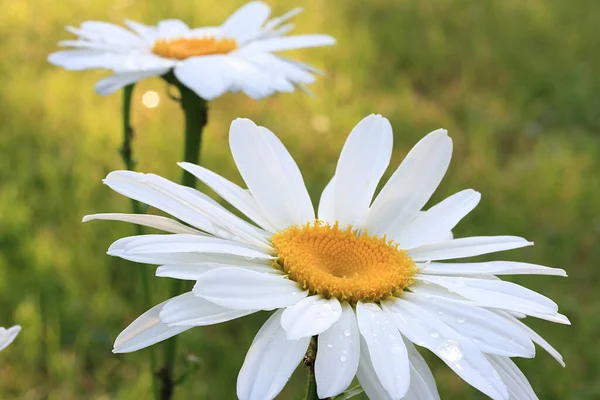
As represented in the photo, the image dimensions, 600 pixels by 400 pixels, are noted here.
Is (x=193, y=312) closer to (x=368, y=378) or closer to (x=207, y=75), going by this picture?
(x=368, y=378)

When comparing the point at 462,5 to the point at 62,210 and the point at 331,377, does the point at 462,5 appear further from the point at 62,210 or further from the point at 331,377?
the point at 331,377

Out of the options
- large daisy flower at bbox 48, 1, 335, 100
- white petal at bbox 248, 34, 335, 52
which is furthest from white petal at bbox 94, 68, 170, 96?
white petal at bbox 248, 34, 335, 52

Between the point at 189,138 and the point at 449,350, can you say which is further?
the point at 189,138

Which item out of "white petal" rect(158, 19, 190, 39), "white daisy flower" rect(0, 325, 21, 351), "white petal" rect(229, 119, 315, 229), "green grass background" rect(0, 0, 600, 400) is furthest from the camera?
"green grass background" rect(0, 0, 600, 400)

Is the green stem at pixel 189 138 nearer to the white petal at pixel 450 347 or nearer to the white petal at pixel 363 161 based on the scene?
the white petal at pixel 363 161

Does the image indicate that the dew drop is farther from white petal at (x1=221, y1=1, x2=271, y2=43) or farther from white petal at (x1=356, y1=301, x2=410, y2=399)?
white petal at (x1=221, y1=1, x2=271, y2=43)

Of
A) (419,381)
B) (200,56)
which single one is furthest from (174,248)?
(200,56)
